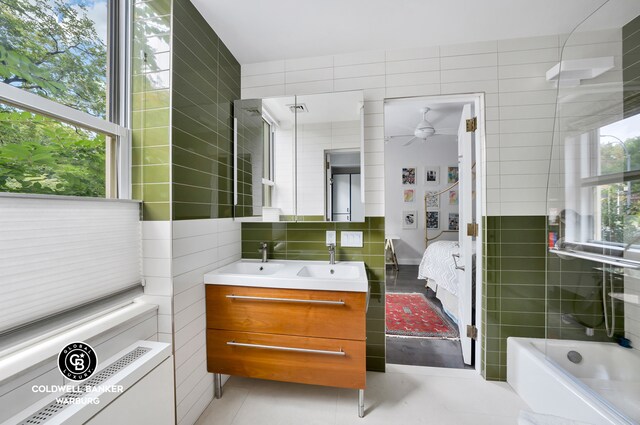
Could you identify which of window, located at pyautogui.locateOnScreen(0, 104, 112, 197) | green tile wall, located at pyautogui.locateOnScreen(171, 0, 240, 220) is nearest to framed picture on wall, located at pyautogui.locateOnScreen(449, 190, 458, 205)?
green tile wall, located at pyautogui.locateOnScreen(171, 0, 240, 220)

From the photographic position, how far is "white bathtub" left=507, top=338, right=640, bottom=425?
113 cm

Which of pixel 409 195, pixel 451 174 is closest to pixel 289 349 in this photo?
pixel 409 195

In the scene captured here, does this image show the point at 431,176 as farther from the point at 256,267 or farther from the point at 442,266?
the point at 256,267

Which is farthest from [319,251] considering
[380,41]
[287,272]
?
[380,41]

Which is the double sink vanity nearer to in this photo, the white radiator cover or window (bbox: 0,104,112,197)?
the white radiator cover

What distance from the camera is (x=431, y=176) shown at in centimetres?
522

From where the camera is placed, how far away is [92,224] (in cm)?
112

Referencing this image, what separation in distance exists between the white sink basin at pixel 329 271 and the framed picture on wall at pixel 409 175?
4006 mm

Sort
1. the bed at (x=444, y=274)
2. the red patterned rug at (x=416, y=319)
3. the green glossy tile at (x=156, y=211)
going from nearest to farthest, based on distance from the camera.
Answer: the green glossy tile at (x=156, y=211), the red patterned rug at (x=416, y=319), the bed at (x=444, y=274)

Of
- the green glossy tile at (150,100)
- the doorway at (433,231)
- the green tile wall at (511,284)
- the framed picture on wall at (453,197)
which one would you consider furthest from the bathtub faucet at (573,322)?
the framed picture on wall at (453,197)

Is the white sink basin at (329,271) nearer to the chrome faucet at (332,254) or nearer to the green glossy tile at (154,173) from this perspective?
the chrome faucet at (332,254)

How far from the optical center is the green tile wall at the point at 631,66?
1182 mm

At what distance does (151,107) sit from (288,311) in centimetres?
144

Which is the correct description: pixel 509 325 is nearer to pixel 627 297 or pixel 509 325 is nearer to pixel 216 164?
pixel 627 297
